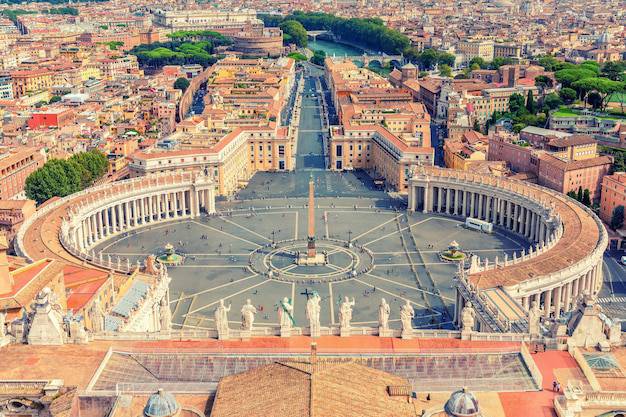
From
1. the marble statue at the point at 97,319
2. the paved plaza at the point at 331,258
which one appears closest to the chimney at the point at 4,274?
the marble statue at the point at 97,319

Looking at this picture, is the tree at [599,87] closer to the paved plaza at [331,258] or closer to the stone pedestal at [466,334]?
the paved plaza at [331,258]

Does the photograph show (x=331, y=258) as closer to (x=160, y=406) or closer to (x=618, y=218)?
(x=618, y=218)

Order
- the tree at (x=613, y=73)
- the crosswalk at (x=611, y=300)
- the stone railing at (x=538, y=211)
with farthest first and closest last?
the tree at (x=613, y=73), the crosswalk at (x=611, y=300), the stone railing at (x=538, y=211)

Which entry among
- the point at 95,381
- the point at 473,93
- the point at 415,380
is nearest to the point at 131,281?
the point at 95,381

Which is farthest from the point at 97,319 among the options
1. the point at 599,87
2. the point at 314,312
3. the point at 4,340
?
the point at 599,87

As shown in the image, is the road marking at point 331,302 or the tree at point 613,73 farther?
the tree at point 613,73

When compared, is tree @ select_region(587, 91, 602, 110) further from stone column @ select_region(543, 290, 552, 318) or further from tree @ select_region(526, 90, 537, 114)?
stone column @ select_region(543, 290, 552, 318)

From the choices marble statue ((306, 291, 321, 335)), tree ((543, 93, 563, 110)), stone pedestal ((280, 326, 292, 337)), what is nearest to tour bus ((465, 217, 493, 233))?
marble statue ((306, 291, 321, 335))
